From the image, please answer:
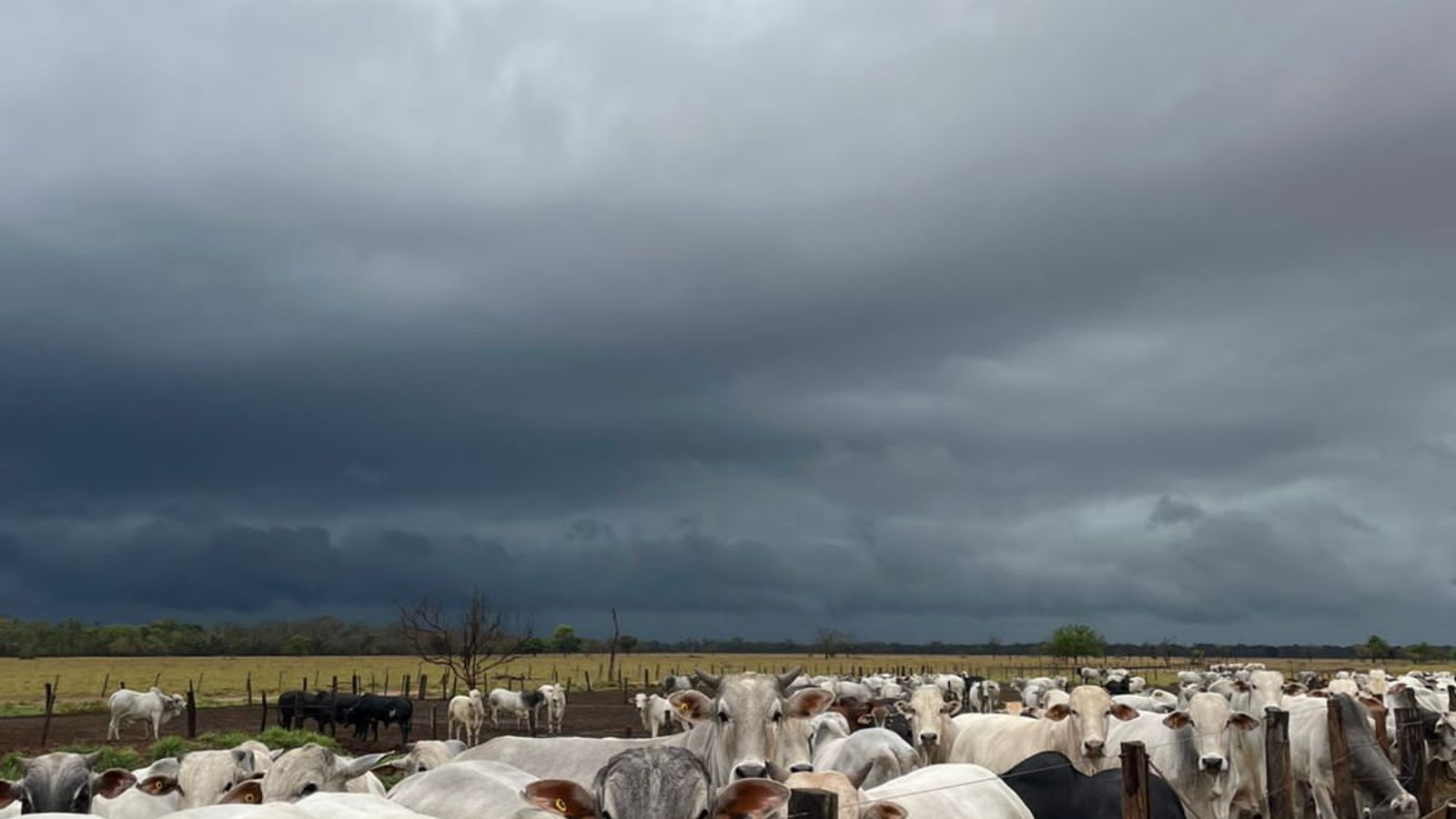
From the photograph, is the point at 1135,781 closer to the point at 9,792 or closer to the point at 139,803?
the point at 139,803

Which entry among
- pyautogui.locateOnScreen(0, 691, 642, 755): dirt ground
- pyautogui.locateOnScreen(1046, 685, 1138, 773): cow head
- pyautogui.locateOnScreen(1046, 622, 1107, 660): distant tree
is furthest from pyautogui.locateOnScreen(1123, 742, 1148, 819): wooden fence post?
pyautogui.locateOnScreen(1046, 622, 1107, 660): distant tree

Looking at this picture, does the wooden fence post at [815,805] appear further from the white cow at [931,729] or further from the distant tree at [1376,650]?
the distant tree at [1376,650]

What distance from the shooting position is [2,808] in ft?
29.3

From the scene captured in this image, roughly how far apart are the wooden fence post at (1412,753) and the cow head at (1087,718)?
4.36 m

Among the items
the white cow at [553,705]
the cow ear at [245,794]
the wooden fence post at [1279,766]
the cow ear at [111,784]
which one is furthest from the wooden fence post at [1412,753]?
the white cow at [553,705]

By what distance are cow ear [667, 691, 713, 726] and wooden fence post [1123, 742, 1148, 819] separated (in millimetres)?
3299

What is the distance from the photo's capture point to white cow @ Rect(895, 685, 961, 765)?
1589 cm

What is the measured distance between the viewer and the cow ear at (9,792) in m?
8.24

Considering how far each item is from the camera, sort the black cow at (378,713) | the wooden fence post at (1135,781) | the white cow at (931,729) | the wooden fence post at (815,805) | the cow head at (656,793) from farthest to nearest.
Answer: the black cow at (378,713)
the white cow at (931,729)
the wooden fence post at (1135,781)
the wooden fence post at (815,805)
the cow head at (656,793)

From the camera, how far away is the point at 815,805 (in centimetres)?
520

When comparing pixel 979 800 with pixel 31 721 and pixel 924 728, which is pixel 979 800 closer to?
pixel 924 728

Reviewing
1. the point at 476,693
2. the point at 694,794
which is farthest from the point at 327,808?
the point at 476,693

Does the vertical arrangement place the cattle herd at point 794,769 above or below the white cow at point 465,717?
above

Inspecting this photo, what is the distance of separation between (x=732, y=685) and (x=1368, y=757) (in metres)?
9.85
